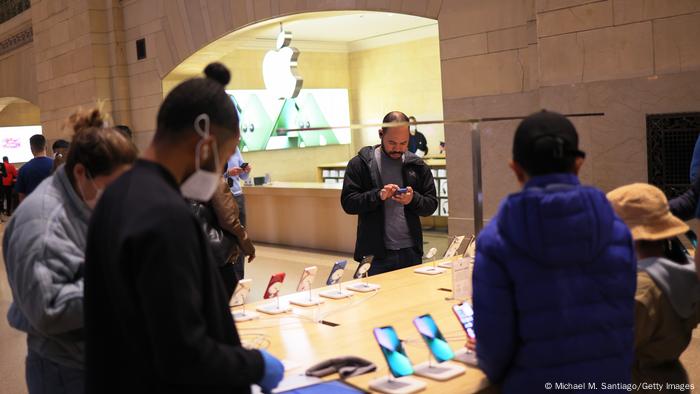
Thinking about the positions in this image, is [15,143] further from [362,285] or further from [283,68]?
[362,285]

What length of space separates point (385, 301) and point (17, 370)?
2919 mm

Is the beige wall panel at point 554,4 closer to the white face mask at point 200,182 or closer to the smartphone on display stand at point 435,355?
the smartphone on display stand at point 435,355

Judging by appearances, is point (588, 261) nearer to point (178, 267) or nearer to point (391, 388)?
point (391, 388)

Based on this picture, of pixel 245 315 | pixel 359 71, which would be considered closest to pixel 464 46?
pixel 245 315

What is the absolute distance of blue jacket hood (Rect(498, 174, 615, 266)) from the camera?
163cm

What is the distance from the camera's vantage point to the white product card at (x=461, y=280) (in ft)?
8.57

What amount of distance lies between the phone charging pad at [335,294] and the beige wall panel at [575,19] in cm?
299

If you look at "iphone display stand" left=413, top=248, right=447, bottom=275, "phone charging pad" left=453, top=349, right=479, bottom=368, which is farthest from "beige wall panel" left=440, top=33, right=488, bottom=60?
"phone charging pad" left=453, top=349, right=479, bottom=368

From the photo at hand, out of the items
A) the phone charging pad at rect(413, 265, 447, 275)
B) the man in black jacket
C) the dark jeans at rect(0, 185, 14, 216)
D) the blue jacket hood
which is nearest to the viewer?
the blue jacket hood

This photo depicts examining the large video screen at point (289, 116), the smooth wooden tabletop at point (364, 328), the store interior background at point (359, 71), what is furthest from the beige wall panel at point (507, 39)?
the large video screen at point (289, 116)

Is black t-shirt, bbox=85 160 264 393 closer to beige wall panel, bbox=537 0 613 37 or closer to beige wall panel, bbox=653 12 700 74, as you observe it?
beige wall panel, bbox=653 12 700 74

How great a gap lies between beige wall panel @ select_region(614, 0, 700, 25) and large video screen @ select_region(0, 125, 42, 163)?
1985 cm

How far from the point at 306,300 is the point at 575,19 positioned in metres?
3.21

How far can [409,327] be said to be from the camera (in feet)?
8.36
